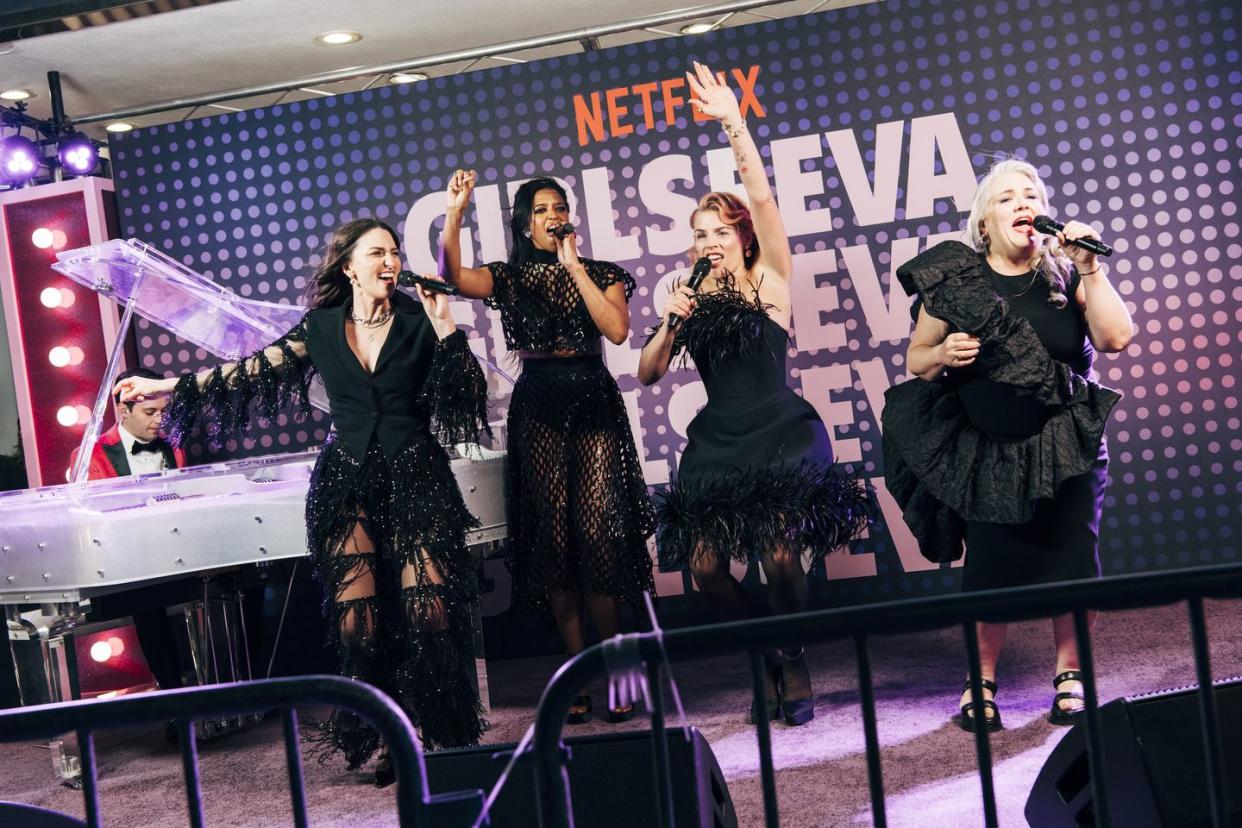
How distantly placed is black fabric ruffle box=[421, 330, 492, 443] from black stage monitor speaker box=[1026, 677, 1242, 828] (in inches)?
83.5

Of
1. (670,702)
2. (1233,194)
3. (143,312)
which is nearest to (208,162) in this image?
(143,312)

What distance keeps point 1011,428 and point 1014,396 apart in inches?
4.0

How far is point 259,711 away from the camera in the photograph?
1768mm

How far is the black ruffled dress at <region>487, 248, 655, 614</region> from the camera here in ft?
14.0

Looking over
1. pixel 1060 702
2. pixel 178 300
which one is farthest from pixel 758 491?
pixel 178 300

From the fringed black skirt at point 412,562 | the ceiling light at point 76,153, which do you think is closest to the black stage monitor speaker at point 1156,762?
the fringed black skirt at point 412,562

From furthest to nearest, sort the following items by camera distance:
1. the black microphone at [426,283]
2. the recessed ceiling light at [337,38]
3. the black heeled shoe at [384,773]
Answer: the recessed ceiling light at [337,38] → the black heeled shoe at [384,773] → the black microphone at [426,283]

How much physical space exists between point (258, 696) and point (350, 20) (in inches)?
208

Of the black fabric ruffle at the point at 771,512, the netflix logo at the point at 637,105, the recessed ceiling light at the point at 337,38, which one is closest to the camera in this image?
the black fabric ruffle at the point at 771,512

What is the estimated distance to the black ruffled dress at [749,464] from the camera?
4.06 metres

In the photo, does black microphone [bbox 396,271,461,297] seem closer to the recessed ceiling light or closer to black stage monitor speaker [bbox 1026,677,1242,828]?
black stage monitor speaker [bbox 1026,677,1242,828]

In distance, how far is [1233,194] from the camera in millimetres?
5320

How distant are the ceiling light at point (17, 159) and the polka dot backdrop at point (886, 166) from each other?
1136 millimetres

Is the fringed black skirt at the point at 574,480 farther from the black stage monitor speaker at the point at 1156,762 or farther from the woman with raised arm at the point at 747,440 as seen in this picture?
the black stage monitor speaker at the point at 1156,762
